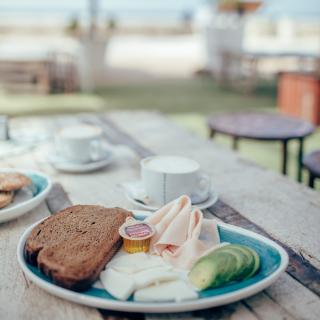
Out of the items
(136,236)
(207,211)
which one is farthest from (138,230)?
(207,211)

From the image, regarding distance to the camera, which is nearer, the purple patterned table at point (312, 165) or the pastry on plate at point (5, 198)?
the pastry on plate at point (5, 198)

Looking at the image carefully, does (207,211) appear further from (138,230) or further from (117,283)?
(117,283)

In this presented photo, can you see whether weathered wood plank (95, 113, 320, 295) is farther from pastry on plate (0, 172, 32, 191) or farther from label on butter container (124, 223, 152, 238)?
pastry on plate (0, 172, 32, 191)

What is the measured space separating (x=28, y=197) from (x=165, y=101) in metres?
4.22

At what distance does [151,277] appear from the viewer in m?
0.72

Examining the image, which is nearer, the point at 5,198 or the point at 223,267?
the point at 223,267

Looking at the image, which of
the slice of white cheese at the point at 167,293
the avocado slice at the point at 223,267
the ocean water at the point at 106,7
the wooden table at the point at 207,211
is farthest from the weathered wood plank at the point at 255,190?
the ocean water at the point at 106,7

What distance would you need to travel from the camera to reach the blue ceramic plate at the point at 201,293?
68 cm

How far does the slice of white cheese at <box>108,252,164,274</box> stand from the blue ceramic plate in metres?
0.05

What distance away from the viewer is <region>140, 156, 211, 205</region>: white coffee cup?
106cm

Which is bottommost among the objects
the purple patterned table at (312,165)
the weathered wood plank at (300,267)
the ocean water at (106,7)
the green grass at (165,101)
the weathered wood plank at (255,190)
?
the green grass at (165,101)

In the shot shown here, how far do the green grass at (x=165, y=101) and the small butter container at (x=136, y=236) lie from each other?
2903mm

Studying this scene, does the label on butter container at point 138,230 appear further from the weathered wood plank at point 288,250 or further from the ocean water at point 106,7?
the ocean water at point 106,7

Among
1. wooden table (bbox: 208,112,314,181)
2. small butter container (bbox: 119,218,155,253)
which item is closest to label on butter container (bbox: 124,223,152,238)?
small butter container (bbox: 119,218,155,253)
